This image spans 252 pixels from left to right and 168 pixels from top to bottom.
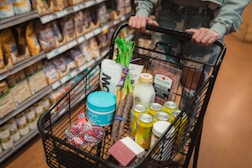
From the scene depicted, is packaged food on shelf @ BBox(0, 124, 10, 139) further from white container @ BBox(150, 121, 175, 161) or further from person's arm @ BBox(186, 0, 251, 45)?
person's arm @ BBox(186, 0, 251, 45)

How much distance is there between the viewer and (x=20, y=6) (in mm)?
1657

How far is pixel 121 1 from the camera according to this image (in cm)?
269

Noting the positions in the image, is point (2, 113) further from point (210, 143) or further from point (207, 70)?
point (210, 143)

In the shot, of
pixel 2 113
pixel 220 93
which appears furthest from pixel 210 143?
pixel 2 113

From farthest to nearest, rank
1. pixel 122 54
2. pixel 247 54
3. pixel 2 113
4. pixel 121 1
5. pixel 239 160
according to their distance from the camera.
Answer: pixel 247 54 < pixel 121 1 < pixel 239 160 < pixel 2 113 < pixel 122 54

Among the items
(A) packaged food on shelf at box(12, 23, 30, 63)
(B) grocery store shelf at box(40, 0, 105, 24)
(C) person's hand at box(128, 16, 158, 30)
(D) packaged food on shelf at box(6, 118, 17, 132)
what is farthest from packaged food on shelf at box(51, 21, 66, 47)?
(C) person's hand at box(128, 16, 158, 30)

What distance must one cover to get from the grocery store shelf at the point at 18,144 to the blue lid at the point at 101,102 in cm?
108

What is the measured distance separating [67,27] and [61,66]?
32 cm

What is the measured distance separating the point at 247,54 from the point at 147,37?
1.54m

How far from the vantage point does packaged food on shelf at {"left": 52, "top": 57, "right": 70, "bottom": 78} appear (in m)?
2.14

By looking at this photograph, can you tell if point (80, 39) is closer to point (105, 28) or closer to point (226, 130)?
point (105, 28)

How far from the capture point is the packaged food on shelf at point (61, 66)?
2141 millimetres

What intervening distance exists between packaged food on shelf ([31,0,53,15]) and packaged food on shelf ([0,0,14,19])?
7.0 inches

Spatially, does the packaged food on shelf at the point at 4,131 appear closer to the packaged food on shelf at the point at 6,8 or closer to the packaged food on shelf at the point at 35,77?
the packaged food on shelf at the point at 35,77
